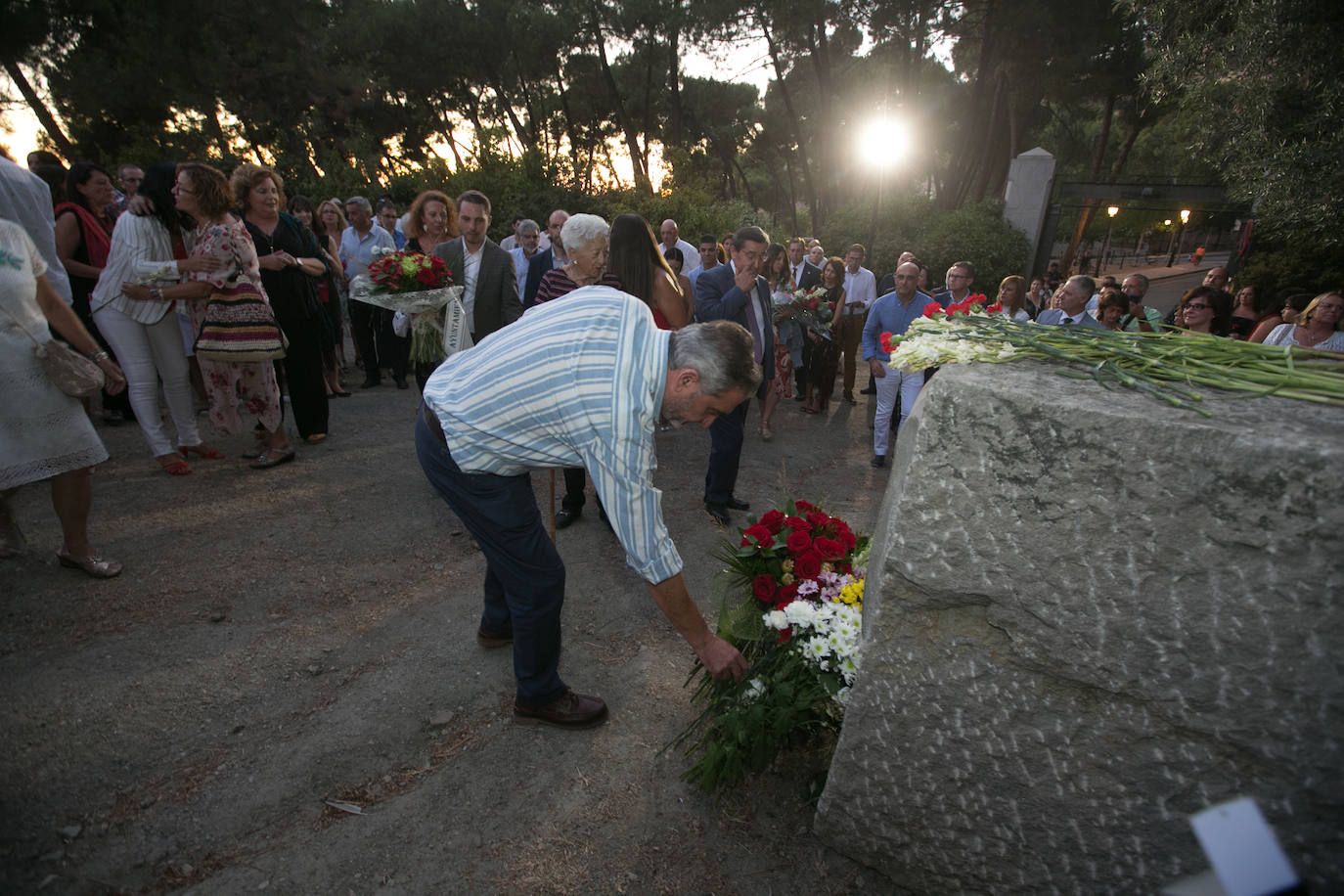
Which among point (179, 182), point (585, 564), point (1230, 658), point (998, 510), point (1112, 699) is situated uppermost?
point (179, 182)

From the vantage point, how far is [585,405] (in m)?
1.91

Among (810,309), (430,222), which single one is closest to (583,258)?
(430,222)

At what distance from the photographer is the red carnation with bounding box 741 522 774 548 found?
2.62 m

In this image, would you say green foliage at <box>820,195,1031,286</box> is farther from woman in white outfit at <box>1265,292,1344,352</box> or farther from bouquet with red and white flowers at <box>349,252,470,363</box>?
bouquet with red and white flowers at <box>349,252,470,363</box>

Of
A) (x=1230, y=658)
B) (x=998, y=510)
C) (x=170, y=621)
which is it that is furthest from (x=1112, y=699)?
(x=170, y=621)

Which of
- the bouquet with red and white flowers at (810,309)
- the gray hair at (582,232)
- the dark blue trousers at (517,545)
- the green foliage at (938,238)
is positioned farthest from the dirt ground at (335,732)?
the green foliage at (938,238)

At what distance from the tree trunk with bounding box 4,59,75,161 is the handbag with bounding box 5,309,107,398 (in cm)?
1787

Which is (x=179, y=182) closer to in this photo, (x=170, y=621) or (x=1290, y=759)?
(x=170, y=621)

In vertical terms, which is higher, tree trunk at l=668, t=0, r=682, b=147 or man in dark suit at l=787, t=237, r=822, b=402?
tree trunk at l=668, t=0, r=682, b=147

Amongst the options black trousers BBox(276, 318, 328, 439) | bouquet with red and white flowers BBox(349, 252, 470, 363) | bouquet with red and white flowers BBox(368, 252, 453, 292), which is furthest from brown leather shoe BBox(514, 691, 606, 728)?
black trousers BBox(276, 318, 328, 439)

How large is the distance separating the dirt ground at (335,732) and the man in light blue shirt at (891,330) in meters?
2.45

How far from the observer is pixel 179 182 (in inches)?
161

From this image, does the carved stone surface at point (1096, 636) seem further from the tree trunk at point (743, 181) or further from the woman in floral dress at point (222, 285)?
the tree trunk at point (743, 181)

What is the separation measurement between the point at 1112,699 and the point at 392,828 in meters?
2.32
